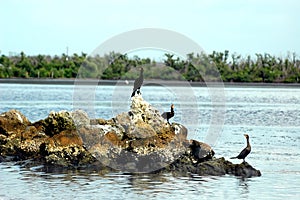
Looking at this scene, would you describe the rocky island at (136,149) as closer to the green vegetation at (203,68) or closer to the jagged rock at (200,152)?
the jagged rock at (200,152)

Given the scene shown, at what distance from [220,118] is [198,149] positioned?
75.2ft

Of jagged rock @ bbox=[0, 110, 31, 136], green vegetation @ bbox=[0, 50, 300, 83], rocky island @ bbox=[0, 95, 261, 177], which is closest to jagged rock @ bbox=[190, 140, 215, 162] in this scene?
rocky island @ bbox=[0, 95, 261, 177]

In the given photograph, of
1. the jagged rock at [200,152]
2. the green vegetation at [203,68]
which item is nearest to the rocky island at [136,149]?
the jagged rock at [200,152]

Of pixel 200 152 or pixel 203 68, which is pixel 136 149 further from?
pixel 203 68

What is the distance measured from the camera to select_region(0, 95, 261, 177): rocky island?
17.9 metres

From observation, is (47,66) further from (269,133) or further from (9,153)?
(9,153)

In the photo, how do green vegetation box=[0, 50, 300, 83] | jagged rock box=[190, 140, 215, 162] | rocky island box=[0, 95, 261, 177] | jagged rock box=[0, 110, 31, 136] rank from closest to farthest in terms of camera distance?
rocky island box=[0, 95, 261, 177] → jagged rock box=[190, 140, 215, 162] → jagged rock box=[0, 110, 31, 136] → green vegetation box=[0, 50, 300, 83]

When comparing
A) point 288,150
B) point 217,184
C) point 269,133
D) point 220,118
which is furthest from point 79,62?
point 217,184

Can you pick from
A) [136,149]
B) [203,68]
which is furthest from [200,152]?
[203,68]

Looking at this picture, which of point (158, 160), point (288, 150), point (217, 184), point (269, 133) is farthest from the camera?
point (269, 133)

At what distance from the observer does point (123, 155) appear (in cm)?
1805

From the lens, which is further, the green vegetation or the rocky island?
the green vegetation

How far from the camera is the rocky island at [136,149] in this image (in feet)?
58.7

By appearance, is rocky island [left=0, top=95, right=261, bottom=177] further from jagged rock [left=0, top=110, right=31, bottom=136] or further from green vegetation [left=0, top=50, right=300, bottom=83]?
green vegetation [left=0, top=50, right=300, bottom=83]
